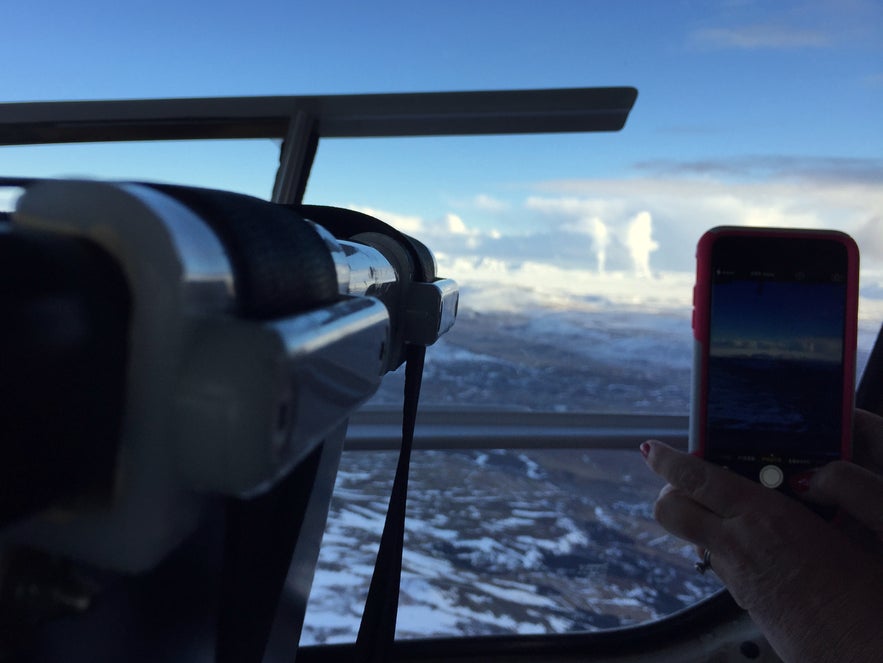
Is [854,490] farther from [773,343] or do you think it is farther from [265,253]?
[265,253]

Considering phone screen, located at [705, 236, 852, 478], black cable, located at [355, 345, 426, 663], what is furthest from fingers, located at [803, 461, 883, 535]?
black cable, located at [355, 345, 426, 663]

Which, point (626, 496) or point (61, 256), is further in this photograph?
point (626, 496)

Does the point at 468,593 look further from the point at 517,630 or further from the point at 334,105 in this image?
the point at 334,105

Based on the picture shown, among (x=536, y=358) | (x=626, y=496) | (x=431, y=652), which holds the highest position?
(x=536, y=358)

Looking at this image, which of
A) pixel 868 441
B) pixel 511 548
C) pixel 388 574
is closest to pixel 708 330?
pixel 868 441

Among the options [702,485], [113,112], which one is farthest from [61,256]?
[113,112]

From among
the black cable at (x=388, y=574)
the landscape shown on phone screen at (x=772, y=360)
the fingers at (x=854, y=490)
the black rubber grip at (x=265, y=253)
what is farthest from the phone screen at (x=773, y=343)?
the black rubber grip at (x=265, y=253)

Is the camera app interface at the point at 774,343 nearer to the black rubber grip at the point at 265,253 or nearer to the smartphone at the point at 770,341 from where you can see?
the smartphone at the point at 770,341

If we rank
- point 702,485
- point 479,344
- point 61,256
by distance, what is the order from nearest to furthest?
point 61,256
point 702,485
point 479,344
